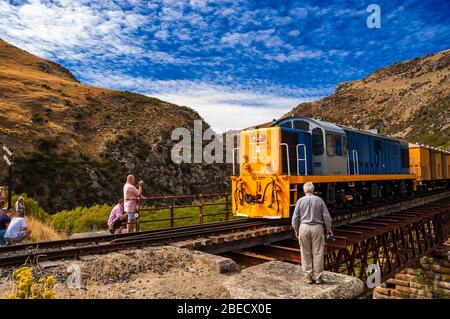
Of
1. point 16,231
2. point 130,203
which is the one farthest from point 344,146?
point 16,231

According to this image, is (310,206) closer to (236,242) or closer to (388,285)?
(236,242)

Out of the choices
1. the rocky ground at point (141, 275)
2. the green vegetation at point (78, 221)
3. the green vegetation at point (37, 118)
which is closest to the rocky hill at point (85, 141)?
the green vegetation at point (37, 118)

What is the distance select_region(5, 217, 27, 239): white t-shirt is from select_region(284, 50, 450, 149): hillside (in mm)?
62677

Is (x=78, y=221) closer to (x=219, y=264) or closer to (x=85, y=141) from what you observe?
(x=219, y=264)

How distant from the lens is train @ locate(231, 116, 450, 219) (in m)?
11.0

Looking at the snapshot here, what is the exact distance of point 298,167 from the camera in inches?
455

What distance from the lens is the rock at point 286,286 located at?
4.37m

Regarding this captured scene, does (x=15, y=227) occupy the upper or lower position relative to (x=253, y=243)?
upper

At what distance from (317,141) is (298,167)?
1.72 metres

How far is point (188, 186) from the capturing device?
37.0m

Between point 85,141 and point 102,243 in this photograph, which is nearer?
point 102,243

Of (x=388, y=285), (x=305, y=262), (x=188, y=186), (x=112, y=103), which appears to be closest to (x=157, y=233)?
(x=305, y=262)

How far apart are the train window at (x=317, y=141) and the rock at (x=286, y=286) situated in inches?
302

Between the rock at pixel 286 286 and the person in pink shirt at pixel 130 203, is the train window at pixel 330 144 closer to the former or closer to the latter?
the person in pink shirt at pixel 130 203
